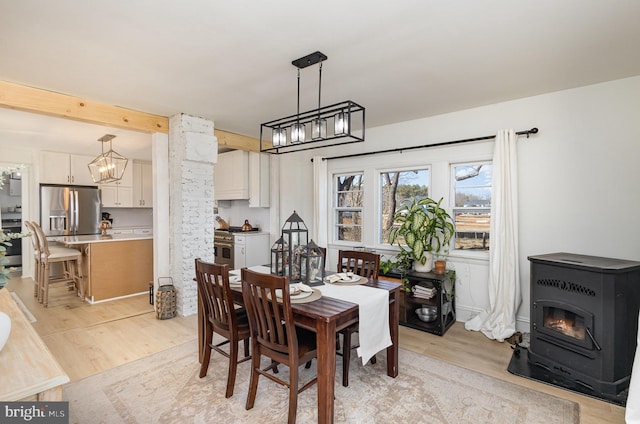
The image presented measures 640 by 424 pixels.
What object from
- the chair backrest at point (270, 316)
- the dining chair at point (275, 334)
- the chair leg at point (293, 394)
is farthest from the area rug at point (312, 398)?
the chair backrest at point (270, 316)

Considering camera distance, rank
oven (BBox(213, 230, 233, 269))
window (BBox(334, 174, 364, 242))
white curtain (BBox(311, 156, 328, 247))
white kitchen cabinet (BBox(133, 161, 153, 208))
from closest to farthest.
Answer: window (BBox(334, 174, 364, 242))
white curtain (BBox(311, 156, 328, 247))
oven (BBox(213, 230, 233, 269))
white kitchen cabinet (BBox(133, 161, 153, 208))

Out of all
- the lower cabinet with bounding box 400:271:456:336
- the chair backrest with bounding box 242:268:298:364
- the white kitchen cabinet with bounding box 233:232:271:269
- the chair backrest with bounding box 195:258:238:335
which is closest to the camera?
the chair backrest with bounding box 242:268:298:364

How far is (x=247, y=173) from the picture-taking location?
5.79 m

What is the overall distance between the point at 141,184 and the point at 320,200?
4505 mm

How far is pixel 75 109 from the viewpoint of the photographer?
3.36 meters

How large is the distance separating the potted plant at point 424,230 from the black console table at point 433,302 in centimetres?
20

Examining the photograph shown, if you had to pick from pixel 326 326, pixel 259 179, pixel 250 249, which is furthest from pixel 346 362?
pixel 259 179

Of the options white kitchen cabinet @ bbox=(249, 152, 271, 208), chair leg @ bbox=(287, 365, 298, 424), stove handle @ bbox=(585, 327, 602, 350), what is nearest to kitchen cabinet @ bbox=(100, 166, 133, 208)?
white kitchen cabinet @ bbox=(249, 152, 271, 208)

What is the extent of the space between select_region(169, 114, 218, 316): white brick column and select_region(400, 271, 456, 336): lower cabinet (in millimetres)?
2657

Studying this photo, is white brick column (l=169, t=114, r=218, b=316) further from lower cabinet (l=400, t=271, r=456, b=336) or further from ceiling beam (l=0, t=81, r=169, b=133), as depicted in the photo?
lower cabinet (l=400, t=271, r=456, b=336)

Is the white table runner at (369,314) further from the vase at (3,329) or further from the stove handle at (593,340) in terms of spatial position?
the vase at (3,329)

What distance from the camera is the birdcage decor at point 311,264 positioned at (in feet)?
8.49

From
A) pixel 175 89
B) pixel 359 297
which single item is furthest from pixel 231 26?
pixel 359 297

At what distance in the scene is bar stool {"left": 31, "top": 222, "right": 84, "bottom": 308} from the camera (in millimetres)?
4301
